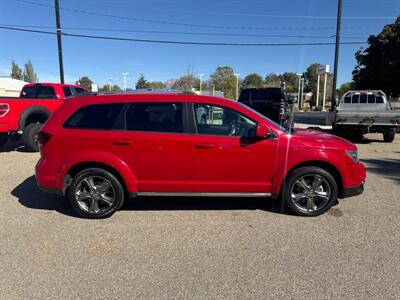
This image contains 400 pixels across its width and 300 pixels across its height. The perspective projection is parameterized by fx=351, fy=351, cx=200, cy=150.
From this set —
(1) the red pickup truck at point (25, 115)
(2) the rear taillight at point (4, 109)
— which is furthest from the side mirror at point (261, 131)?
(2) the rear taillight at point (4, 109)

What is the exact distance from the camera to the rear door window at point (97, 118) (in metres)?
4.92

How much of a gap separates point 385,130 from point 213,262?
10.4 metres

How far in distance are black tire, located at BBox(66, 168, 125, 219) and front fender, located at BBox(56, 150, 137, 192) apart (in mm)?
139

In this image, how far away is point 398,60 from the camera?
19312 millimetres

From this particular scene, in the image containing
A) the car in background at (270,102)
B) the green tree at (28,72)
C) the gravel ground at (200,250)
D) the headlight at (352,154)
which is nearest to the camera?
the gravel ground at (200,250)

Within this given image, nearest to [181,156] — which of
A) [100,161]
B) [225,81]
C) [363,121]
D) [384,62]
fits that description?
[100,161]

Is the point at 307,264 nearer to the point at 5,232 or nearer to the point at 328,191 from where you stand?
the point at 328,191

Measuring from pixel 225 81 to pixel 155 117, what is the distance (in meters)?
75.6

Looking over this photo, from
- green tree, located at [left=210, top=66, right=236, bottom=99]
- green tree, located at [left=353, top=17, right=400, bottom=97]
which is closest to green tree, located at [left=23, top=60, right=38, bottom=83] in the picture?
green tree, located at [left=210, top=66, right=236, bottom=99]

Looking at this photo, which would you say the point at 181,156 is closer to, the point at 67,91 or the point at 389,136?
the point at 67,91

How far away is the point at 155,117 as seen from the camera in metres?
4.92

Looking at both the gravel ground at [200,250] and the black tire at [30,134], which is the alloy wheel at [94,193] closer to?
the gravel ground at [200,250]

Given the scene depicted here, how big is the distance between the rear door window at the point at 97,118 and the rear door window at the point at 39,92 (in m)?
6.85

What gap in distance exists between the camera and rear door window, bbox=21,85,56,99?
1121 cm
